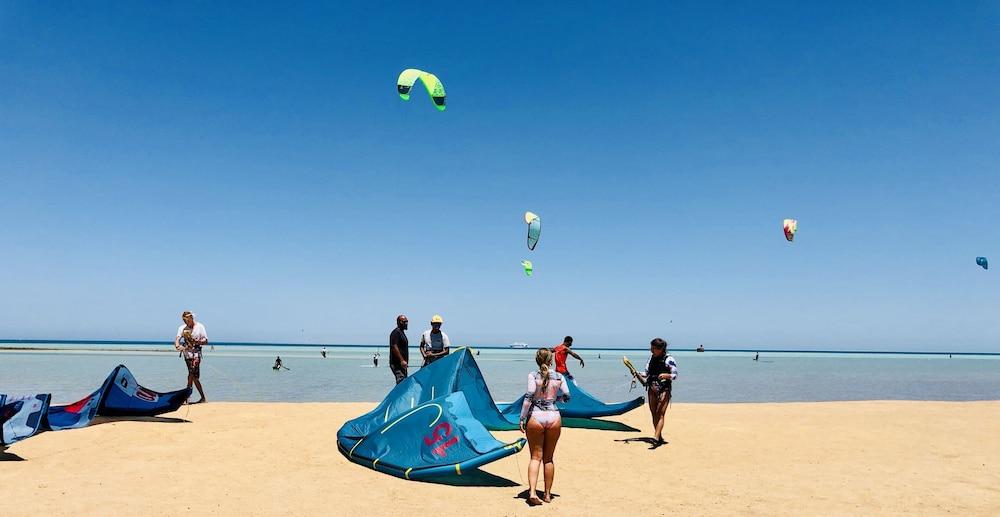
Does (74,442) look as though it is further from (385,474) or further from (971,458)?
(971,458)

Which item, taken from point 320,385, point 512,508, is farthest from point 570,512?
point 320,385

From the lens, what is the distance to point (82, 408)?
874cm

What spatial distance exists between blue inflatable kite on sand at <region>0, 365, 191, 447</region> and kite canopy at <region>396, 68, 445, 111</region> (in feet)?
22.7

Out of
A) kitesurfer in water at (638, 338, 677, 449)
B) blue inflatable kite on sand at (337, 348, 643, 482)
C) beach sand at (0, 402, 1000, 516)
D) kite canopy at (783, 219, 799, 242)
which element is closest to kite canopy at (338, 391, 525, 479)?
blue inflatable kite on sand at (337, 348, 643, 482)

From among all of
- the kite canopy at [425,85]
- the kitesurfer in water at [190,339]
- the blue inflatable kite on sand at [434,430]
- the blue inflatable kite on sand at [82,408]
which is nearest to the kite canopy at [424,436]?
the blue inflatable kite on sand at [434,430]

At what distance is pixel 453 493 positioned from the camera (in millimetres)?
5902

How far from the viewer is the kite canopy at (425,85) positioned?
501 inches

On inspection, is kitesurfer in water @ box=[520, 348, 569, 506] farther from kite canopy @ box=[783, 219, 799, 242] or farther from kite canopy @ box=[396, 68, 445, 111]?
kite canopy @ box=[783, 219, 799, 242]

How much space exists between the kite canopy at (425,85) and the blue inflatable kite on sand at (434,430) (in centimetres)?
613

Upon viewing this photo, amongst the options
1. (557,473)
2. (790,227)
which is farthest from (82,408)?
(790,227)

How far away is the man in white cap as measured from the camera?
30.7ft

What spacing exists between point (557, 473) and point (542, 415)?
5.61 feet

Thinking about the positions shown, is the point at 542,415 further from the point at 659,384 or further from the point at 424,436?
the point at 659,384

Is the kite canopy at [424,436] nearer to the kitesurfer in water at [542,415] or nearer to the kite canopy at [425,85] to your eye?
the kitesurfer in water at [542,415]
